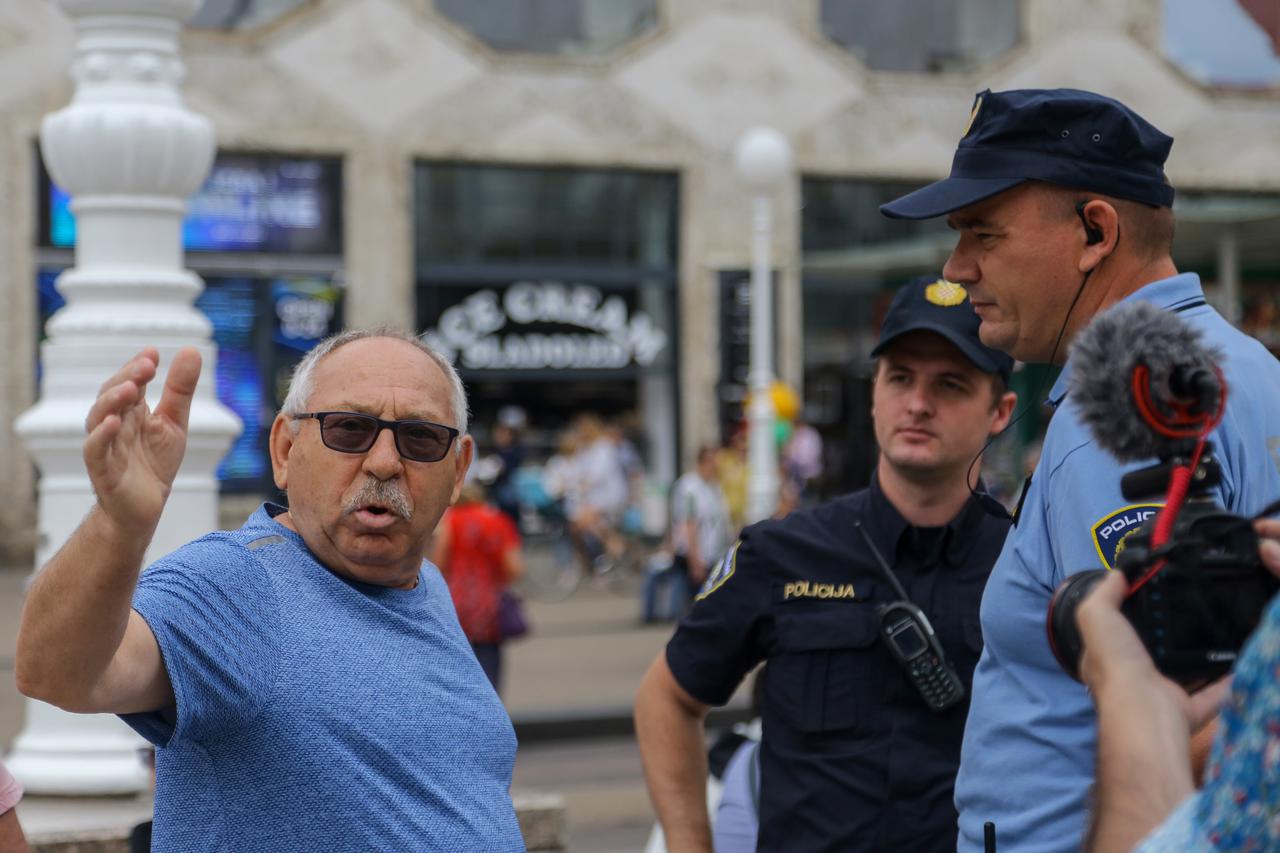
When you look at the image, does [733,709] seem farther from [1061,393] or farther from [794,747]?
[1061,393]

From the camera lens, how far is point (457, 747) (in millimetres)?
2793

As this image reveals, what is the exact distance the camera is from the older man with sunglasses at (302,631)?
2270mm

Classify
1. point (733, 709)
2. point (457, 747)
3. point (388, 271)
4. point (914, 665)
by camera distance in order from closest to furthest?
1. point (457, 747)
2. point (914, 665)
3. point (733, 709)
4. point (388, 271)

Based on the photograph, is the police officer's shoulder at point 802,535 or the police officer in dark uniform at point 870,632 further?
the police officer's shoulder at point 802,535

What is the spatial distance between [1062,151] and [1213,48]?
86.5 ft

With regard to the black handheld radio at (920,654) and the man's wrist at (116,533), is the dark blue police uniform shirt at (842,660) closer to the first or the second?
the black handheld radio at (920,654)

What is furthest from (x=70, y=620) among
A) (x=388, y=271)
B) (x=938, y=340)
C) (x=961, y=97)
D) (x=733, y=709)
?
(x=961, y=97)

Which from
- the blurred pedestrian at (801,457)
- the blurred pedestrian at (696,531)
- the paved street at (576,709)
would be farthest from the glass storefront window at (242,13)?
the blurred pedestrian at (696,531)

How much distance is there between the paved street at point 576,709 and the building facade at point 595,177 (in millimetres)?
4556

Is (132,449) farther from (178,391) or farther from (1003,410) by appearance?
(1003,410)

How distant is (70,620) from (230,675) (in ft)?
1.04

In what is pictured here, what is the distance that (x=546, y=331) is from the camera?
23.8m

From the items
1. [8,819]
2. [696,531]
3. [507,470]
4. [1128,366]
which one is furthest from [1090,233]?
[507,470]

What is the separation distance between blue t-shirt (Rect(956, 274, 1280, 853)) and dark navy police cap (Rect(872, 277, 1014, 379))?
42.5 inches
